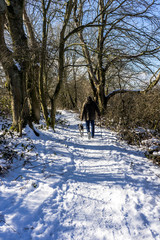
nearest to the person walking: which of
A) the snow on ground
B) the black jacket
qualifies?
the black jacket

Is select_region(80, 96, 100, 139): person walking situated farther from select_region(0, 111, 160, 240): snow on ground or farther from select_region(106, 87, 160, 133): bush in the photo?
Result: select_region(0, 111, 160, 240): snow on ground

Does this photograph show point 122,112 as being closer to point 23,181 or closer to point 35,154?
point 35,154

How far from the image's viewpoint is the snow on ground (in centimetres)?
182

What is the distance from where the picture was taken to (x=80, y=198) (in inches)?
95.5

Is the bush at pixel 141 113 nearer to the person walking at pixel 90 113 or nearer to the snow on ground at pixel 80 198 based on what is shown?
the person walking at pixel 90 113

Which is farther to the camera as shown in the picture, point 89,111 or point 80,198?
point 89,111

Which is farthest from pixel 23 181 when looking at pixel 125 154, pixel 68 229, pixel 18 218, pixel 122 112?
pixel 122 112

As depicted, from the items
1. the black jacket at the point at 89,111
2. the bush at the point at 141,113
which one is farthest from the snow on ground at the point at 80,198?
the black jacket at the point at 89,111

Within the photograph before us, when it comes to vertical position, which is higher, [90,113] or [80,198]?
[90,113]

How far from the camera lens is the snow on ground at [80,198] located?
1817 millimetres

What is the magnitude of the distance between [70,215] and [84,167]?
148 cm

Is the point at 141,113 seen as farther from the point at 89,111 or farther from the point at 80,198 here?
the point at 80,198

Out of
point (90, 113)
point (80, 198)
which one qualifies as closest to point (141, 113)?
point (90, 113)

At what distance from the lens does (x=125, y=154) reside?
424 centimetres
